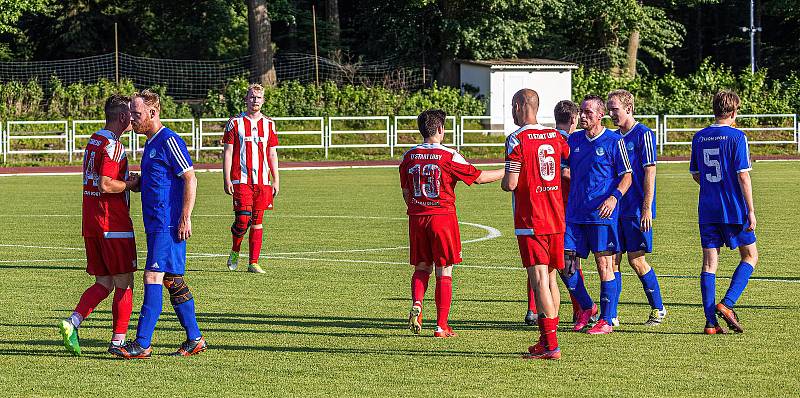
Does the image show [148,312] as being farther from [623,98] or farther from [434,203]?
[623,98]

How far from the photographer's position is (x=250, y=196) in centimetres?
1391

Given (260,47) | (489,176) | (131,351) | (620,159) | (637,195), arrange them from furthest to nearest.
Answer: (260,47) → (637,195) → (620,159) → (489,176) → (131,351)

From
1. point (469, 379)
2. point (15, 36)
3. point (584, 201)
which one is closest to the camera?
point (469, 379)

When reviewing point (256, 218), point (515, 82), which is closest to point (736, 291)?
point (256, 218)

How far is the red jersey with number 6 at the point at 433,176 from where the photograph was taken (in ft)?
30.0

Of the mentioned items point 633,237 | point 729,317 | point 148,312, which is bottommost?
point 729,317

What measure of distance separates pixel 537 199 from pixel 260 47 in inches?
1678

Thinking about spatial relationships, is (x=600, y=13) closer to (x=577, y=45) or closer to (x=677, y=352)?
(x=577, y=45)

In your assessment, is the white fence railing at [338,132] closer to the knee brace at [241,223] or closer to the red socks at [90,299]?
the knee brace at [241,223]

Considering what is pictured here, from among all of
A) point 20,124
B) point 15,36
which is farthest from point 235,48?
point 20,124

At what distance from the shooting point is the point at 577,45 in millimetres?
58875

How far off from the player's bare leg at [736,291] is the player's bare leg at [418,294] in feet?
7.10

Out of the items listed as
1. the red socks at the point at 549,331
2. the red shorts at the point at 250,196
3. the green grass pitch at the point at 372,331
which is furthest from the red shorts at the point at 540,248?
the red shorts at the point at 250,196

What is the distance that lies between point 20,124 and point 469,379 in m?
34.6
